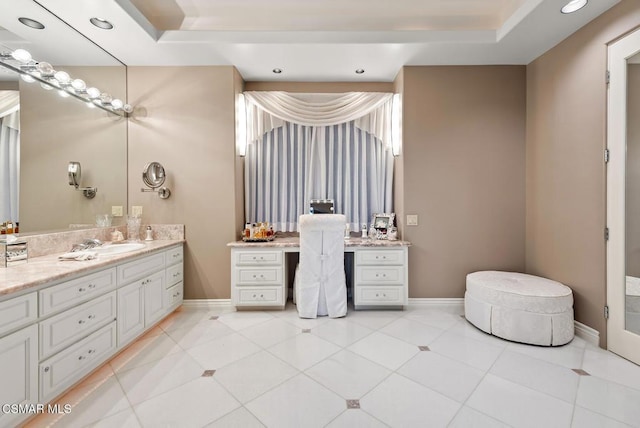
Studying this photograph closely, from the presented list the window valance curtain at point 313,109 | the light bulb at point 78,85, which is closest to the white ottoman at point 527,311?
the window valance curtain at point 313,109

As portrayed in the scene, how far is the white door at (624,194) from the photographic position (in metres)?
2.01

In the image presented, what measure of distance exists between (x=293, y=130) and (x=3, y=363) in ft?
10.2

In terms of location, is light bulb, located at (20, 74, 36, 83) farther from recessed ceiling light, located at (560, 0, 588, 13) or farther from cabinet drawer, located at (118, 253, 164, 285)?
recessed ceiling light, located at (560, 0, 588, 13)

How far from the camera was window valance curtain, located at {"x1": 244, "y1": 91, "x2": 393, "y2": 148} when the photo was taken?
329 centimetres

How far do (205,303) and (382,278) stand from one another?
2071 mm

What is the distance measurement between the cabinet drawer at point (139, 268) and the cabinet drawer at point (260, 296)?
86 cm

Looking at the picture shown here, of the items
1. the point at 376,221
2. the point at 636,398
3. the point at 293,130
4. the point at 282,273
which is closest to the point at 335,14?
the point at 293,130

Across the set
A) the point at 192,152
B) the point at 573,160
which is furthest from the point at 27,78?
the point at 573,160

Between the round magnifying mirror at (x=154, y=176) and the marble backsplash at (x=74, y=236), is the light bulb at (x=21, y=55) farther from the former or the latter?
the marble backsplash at (x=74, y=236)

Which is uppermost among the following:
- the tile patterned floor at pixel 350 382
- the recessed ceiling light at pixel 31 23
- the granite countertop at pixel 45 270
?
the recessed ceiling light at pixel 31 23

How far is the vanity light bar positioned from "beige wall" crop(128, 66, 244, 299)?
0.74ft

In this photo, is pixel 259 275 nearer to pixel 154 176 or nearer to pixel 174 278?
pixel 174 278

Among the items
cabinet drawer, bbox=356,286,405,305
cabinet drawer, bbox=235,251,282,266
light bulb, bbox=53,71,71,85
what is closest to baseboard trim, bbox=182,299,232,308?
cabinet drawer, bbox=235,251,282,266

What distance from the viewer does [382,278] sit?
9.68 feet
